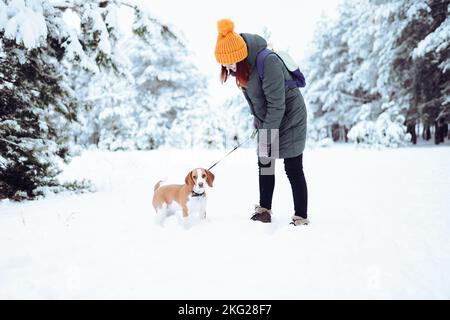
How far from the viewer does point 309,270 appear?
7.57 ft

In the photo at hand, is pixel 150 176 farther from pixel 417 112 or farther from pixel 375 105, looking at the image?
pixel 375 105

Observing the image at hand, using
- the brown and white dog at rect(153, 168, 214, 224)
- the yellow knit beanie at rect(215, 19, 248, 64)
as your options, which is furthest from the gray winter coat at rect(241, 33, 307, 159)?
the brown and white dog at rect(153, 168, 214, 224)

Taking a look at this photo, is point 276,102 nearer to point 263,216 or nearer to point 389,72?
point 263,216

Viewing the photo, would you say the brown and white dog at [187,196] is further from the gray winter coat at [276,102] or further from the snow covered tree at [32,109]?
the snow covered tree at [32,109]

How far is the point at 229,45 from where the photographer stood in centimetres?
297

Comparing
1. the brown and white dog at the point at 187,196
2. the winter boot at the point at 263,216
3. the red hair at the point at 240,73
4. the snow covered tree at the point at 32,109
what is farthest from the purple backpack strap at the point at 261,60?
the snow covered tree at the point at 32,109

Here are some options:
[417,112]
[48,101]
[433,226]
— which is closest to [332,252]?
[433,226]

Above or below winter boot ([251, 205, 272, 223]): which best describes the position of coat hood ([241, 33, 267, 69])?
above

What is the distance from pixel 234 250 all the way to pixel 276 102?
139cm

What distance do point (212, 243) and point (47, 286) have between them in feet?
4.28

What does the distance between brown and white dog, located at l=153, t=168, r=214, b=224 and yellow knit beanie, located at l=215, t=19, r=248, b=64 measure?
1.25 meters

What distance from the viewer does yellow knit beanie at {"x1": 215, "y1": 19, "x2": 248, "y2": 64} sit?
117 inches

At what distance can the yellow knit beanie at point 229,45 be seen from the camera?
2.98 metres

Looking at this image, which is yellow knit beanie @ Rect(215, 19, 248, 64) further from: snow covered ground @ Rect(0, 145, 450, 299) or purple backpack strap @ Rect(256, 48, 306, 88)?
snow covered ground @ Rect(0, 145, 450, 299)
